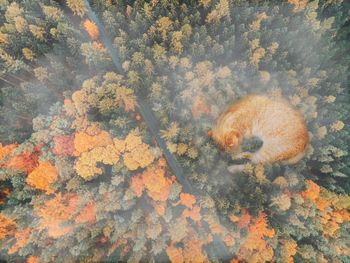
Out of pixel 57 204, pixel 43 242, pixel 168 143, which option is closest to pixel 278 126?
pixel 168 143

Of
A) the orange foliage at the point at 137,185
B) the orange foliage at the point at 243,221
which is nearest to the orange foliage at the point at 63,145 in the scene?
the orange foliage at the point at 137,185

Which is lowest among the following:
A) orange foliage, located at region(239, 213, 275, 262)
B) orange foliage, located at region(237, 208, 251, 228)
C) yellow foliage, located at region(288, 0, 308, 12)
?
orange foliage, located at region(239, 213, 275, 262)

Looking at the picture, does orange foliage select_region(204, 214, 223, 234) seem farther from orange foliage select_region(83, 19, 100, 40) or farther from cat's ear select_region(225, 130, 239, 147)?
orange foliage select_region(83, 19, 100, 40)

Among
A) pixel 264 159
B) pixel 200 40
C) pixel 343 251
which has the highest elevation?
pixel 200 40

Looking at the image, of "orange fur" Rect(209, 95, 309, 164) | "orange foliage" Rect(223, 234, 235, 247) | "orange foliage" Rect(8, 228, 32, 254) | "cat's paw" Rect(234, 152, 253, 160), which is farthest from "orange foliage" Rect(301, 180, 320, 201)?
"orange foliage" Rect(8, 228, 32, 254)

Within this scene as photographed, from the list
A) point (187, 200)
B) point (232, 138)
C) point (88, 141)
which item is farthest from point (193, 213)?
point (88, 141)

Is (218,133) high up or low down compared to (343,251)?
up

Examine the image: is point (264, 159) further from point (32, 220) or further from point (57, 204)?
point (32, 220)
